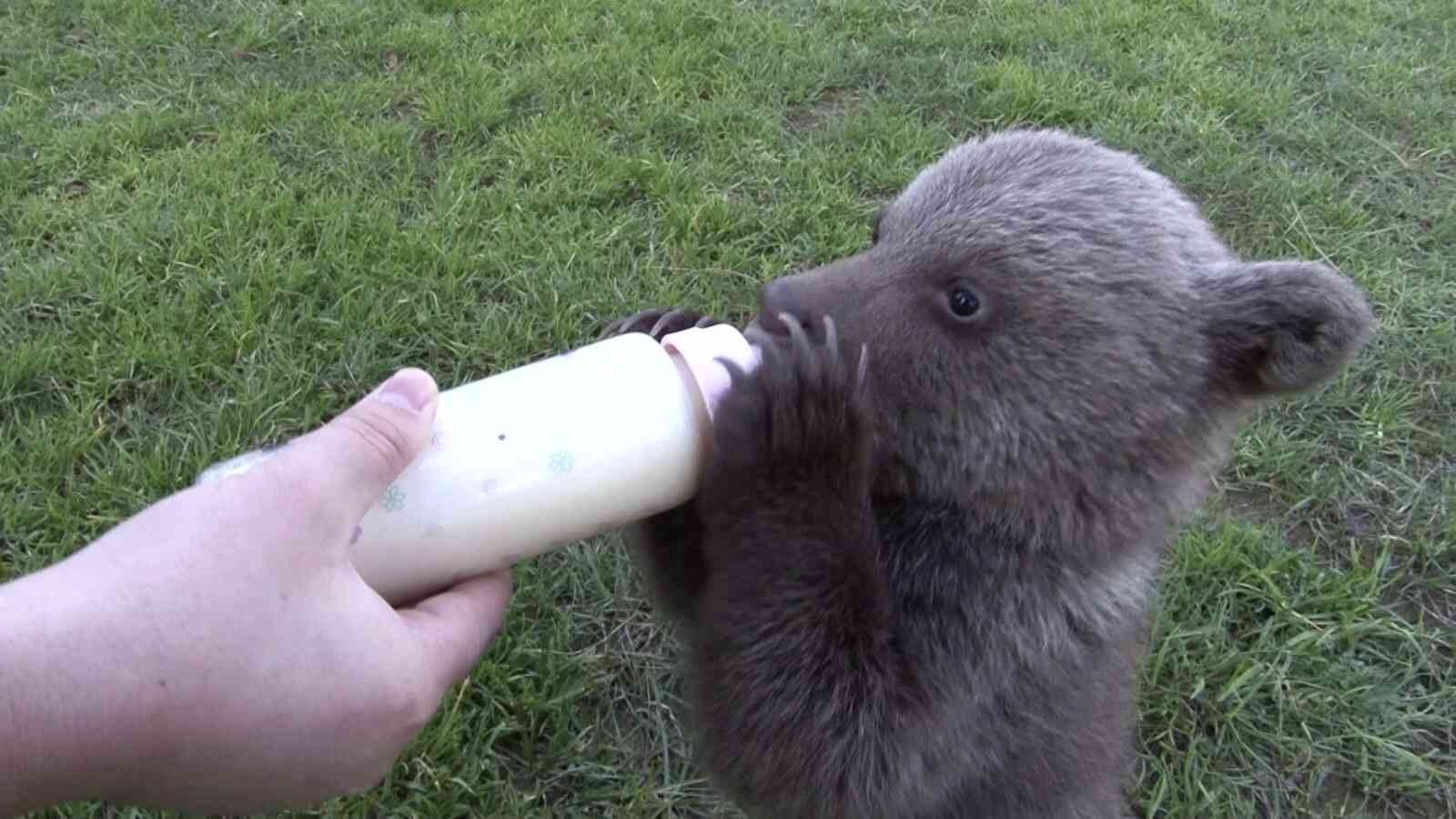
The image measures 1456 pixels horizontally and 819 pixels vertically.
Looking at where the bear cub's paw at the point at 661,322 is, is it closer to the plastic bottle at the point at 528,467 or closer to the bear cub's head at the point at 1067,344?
the bear cub's head at the point at 1067,344

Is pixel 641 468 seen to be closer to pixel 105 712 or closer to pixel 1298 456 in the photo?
pixel 105 712

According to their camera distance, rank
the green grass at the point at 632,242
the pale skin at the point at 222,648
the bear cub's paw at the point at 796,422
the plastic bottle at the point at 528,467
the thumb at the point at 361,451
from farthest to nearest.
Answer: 1. the green grass at the point at 632,242
2. the bear cub's paw at the point at 796,422
3. the plastic bottle at the point at 528,467
4. the thumb at the point at 361,451
5. the pale skin at the point at 222,648

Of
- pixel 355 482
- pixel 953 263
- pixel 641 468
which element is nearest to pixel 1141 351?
pixel 953 263

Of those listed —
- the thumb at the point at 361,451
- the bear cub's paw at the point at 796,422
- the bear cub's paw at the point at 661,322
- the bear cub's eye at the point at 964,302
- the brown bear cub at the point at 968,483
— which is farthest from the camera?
the bear cub's paw at the point at 661,322

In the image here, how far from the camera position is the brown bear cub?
2293 millimetres

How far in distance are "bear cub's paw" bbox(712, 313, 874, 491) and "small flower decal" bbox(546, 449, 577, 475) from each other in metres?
0.32

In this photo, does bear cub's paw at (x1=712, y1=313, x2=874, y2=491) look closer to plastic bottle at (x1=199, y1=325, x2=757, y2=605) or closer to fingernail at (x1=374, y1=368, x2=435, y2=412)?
plastic bottle at (x1=199, y1=325, x2=757, y2=605)

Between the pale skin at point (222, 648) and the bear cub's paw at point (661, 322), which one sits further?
the bear cub's paw at point (661, 322)

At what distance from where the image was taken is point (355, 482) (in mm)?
1890


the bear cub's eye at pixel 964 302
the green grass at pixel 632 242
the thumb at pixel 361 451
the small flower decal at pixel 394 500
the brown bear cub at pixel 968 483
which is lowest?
the green grass at pixel 632 242

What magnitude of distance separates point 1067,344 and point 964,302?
234mm

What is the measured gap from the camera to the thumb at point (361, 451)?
188 centimetres

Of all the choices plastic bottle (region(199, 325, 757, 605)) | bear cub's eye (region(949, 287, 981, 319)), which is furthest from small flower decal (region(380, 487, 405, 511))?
bear cub's eye (region(949, 287, 981, 319))

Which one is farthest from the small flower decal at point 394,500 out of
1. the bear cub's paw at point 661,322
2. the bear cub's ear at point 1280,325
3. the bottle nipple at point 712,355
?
the bear cub's ear at point 1280,325
